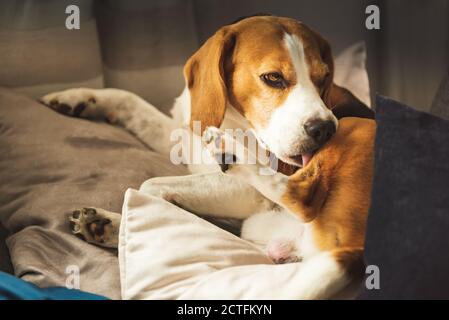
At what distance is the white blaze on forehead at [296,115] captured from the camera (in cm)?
134

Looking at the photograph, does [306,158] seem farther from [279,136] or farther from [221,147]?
[221,147]

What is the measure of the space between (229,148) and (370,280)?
39 cm

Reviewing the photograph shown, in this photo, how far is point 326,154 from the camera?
1.36 m

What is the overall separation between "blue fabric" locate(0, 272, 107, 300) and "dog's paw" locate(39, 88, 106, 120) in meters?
0.43

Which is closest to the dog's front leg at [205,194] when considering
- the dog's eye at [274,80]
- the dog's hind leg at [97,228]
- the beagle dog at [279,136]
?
the beagle dog at [279,136]

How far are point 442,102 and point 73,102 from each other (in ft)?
2.86

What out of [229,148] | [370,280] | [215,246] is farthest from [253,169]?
[370,280]

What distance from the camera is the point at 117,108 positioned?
1.56 meters

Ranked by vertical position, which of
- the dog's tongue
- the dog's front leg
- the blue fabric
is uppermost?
the dog's tongue

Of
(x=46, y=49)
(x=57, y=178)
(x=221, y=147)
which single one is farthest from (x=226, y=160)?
(x=46, y=49)

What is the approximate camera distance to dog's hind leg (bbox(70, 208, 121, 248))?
1.40m

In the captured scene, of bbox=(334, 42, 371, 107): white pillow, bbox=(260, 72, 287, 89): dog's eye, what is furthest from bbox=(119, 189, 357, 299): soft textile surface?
bbox=(334, 42, 371, 107): white pillow

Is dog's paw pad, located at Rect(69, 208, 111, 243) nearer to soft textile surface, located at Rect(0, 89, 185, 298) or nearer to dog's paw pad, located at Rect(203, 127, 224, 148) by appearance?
soft textile surface, located at Rect(0, 89, 185, 298)

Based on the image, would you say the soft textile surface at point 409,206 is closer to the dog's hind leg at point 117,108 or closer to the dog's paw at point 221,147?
the dog's paw at point 221,147
